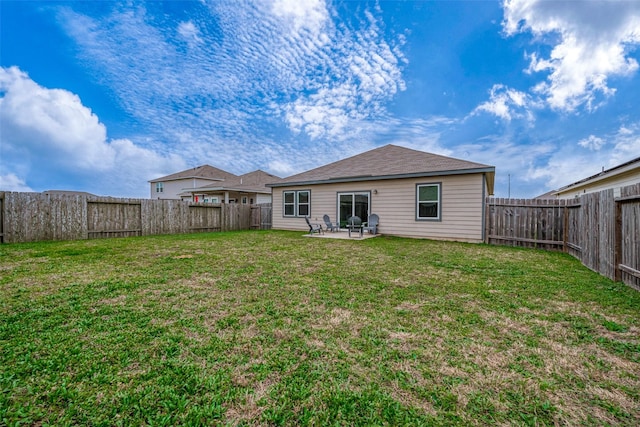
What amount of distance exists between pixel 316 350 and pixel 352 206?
1065cm

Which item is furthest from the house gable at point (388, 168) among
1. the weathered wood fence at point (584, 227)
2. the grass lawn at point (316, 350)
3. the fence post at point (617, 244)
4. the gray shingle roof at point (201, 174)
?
the gray shingle roof at point (201, 174)

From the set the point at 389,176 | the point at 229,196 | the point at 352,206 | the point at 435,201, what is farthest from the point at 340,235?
the point at 229,196

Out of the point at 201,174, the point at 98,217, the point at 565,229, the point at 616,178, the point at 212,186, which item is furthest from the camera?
the point at 201,174

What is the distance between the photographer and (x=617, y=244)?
4.51m

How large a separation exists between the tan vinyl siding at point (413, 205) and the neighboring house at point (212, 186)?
10.4 metres

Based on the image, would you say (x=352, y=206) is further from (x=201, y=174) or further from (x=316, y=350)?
(x=201, y=174)

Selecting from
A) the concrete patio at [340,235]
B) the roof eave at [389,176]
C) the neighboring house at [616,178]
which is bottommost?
the concrete patio at [340,235]

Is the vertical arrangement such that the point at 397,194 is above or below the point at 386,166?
below

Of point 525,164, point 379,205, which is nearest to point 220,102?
point 379,205

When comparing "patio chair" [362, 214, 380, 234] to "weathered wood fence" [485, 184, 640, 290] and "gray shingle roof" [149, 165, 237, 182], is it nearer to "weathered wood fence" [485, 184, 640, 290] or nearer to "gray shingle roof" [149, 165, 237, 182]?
"weathered wood fence" [485, 184, 640, 290]

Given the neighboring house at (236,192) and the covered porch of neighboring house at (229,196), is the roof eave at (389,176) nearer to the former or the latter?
the neighboring house at (236,192)

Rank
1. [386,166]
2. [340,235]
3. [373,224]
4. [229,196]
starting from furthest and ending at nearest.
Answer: [229,196] < [386,166] < [373,224] < [340,235]

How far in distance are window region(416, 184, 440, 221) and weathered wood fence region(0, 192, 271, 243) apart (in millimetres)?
10161

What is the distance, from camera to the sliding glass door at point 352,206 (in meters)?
12.4
